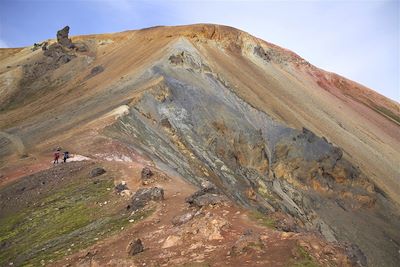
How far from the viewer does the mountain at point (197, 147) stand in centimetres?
1766

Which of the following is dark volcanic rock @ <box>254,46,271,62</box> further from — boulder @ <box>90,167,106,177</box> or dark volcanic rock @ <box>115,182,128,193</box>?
dark volcanic rock @ <box>115,182,128,193</box>

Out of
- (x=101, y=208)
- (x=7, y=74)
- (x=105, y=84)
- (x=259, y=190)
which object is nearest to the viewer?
(x=101, y=208)

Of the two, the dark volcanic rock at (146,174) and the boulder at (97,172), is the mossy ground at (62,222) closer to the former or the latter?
the boulder at (97,172)

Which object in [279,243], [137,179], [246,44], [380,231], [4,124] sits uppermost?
[246,44]

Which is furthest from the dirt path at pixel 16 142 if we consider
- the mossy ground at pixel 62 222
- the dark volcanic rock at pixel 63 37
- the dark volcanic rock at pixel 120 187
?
the dark volcanic rock at pixel 63 37

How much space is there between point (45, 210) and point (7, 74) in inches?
2354

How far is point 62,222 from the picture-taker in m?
20.1

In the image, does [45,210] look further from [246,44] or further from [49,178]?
[246,44]

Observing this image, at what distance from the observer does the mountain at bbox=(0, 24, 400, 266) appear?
17.7 metres

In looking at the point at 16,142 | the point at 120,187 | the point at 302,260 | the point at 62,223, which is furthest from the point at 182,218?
the point at 16,142

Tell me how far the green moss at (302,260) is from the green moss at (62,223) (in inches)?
289

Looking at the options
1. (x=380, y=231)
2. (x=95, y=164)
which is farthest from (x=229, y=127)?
(x=95, y=164)

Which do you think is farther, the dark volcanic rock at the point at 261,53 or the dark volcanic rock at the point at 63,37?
the dark volcanic rock at the point at 63,37

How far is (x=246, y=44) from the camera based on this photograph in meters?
69.8
